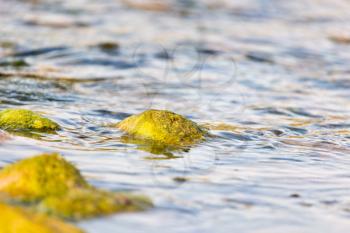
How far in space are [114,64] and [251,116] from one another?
2816 mm

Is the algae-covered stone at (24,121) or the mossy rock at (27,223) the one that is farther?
the algae-covered stone at (24,121)

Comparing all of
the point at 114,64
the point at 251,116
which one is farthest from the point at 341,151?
the point at 114,64

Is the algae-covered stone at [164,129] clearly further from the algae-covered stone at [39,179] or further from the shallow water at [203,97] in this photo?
the algae-covered stone at [39,179]

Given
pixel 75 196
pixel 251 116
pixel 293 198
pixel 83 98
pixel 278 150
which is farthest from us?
pixel 83 98

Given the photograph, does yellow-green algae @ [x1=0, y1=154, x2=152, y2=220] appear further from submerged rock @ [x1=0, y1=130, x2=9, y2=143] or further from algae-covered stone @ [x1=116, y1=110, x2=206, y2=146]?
algae-covered stone @ [x1=116, y1=110, x2=206, y2=146]

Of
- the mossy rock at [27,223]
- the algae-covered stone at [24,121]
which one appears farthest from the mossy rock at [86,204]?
the algae-covered stone at [24,121]

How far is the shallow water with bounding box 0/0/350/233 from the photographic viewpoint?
412cm

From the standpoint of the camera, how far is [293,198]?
13.9 ft

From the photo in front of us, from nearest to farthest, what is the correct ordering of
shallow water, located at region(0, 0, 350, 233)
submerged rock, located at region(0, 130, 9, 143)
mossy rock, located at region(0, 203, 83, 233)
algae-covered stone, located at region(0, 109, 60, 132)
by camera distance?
mossy rock, located at region(0, 203, 83, 233)
shallow water, located at region(0, 0, 350, 233)
submerged rock, located at region(0, 130, 9, 143)
algae-covered stone, located at region(0, 109, 60, 132)

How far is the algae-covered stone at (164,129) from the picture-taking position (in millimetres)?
5441

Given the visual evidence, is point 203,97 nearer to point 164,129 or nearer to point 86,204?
point 164,129

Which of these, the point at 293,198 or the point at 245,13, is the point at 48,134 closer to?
the point at 293,198

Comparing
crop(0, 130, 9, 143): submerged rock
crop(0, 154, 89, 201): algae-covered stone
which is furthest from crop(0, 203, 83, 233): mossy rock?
crop(0, 130, 9, 143): submerged rock

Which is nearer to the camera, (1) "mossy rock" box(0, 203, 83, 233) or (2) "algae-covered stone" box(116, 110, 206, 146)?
(1) "mossy rock" box(0, 203, 83, 233)
